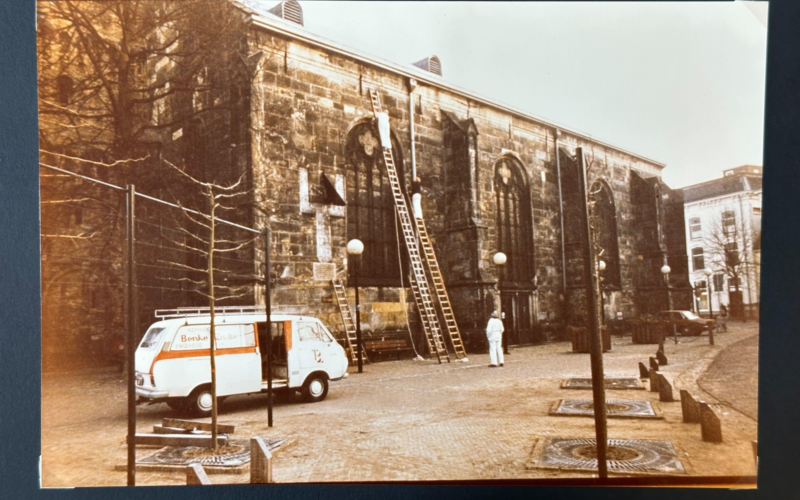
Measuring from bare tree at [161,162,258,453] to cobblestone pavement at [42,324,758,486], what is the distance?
1.92 ft

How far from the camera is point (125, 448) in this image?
13.1ft

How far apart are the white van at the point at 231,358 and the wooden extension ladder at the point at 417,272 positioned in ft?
2.02

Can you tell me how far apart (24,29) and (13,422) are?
9.57 feet

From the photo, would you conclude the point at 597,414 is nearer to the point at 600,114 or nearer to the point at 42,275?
the point at 600,114

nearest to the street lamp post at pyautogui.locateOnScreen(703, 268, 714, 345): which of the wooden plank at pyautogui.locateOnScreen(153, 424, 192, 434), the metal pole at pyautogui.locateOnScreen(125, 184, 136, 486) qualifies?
the wooden plank at pyautogui.locateOnScreen(153, 424, 192, 434)

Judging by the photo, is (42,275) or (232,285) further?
(42,275)

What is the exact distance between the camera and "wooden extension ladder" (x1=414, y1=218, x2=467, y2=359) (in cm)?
409

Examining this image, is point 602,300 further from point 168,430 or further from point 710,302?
point 168,430

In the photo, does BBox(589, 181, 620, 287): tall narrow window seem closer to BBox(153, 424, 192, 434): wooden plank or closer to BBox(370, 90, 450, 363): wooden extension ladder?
BBox(370, 90, 450, 363): wooden extension ladder

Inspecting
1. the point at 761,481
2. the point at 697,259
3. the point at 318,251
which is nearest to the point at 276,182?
the point at 318,251

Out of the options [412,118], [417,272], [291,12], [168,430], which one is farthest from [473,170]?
[168,430]

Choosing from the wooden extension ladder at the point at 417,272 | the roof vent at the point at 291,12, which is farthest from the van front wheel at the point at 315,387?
the roof vent at the point at 291,12

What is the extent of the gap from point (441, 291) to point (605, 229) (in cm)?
118

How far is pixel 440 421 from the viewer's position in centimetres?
393
